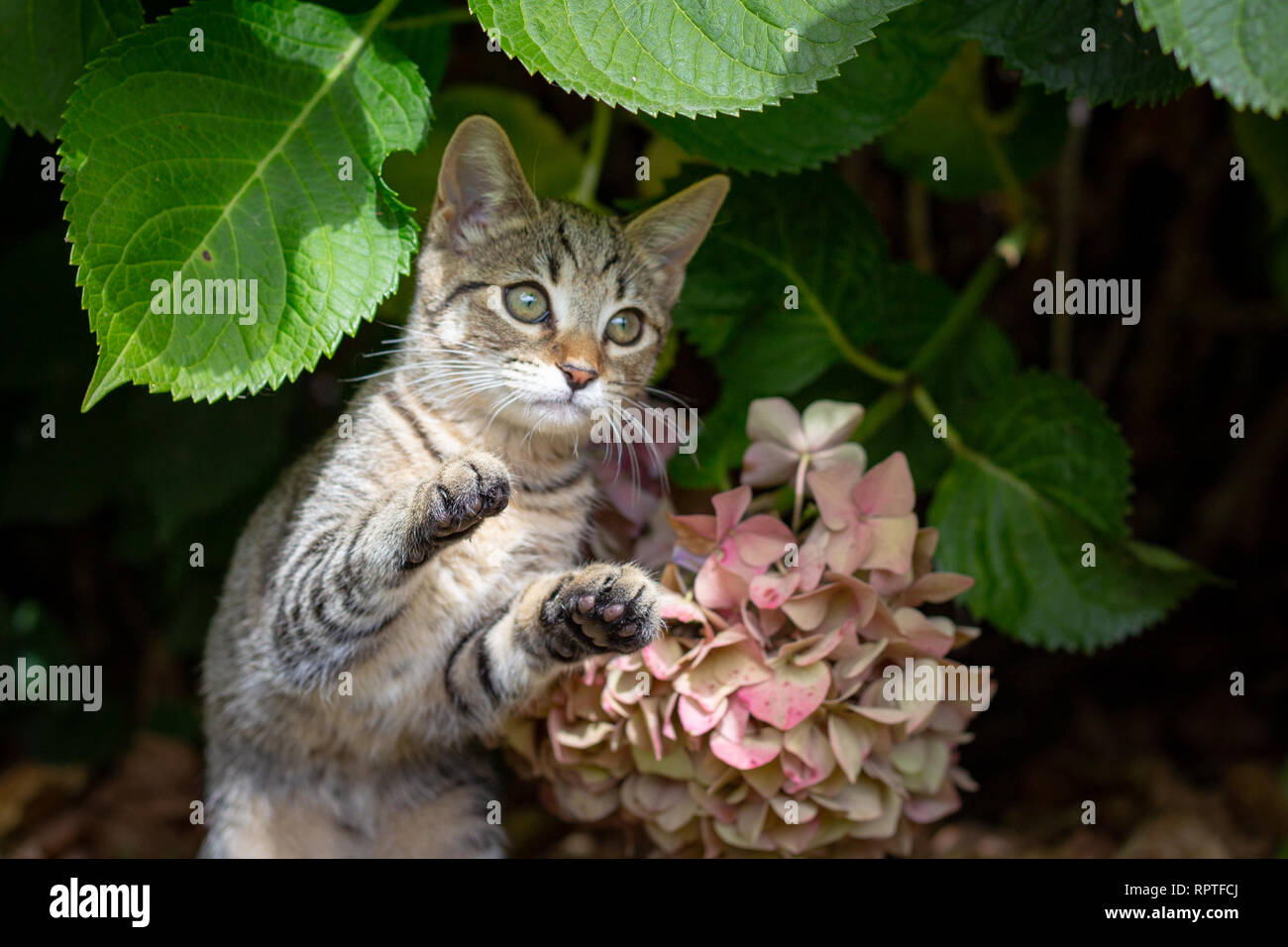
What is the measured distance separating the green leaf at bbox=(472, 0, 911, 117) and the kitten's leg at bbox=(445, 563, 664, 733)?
37 centimetres

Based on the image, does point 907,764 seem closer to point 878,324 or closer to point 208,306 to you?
point 878,324

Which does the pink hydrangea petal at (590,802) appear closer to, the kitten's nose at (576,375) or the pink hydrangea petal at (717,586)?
the pink hydrangea petal at (717,586)

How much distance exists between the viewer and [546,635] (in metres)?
0.95

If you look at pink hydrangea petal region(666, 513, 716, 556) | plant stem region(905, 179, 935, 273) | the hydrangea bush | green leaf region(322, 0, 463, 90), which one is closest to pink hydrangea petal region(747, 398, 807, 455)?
the hydrangea bush

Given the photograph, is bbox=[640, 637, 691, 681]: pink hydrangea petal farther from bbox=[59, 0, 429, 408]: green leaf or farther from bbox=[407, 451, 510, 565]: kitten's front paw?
bbox=[59, 0, 429, 408]: green leaf

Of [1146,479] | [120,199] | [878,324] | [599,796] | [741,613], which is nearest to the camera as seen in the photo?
[120,199]

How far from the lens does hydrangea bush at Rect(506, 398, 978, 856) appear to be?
952mm

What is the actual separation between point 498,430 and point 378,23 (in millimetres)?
392

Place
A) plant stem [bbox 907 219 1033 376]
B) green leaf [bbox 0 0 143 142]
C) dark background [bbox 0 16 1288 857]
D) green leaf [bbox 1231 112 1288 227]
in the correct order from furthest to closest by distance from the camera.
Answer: dark background [bbox 0 16 1288 857] → green leaf [bbox 1231 112 1288 227] → plant stem [bbox 907 219 1033 376] → green leaf [bbox 0 0 143 142]

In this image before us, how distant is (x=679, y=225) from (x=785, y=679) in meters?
0.45

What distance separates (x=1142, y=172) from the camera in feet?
5.71

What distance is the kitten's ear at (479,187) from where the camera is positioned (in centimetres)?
102

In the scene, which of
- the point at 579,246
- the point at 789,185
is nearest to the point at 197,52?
the point at 579,246

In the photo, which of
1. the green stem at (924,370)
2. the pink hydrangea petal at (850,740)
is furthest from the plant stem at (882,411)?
the pink hydrangea petal at (850,740)
